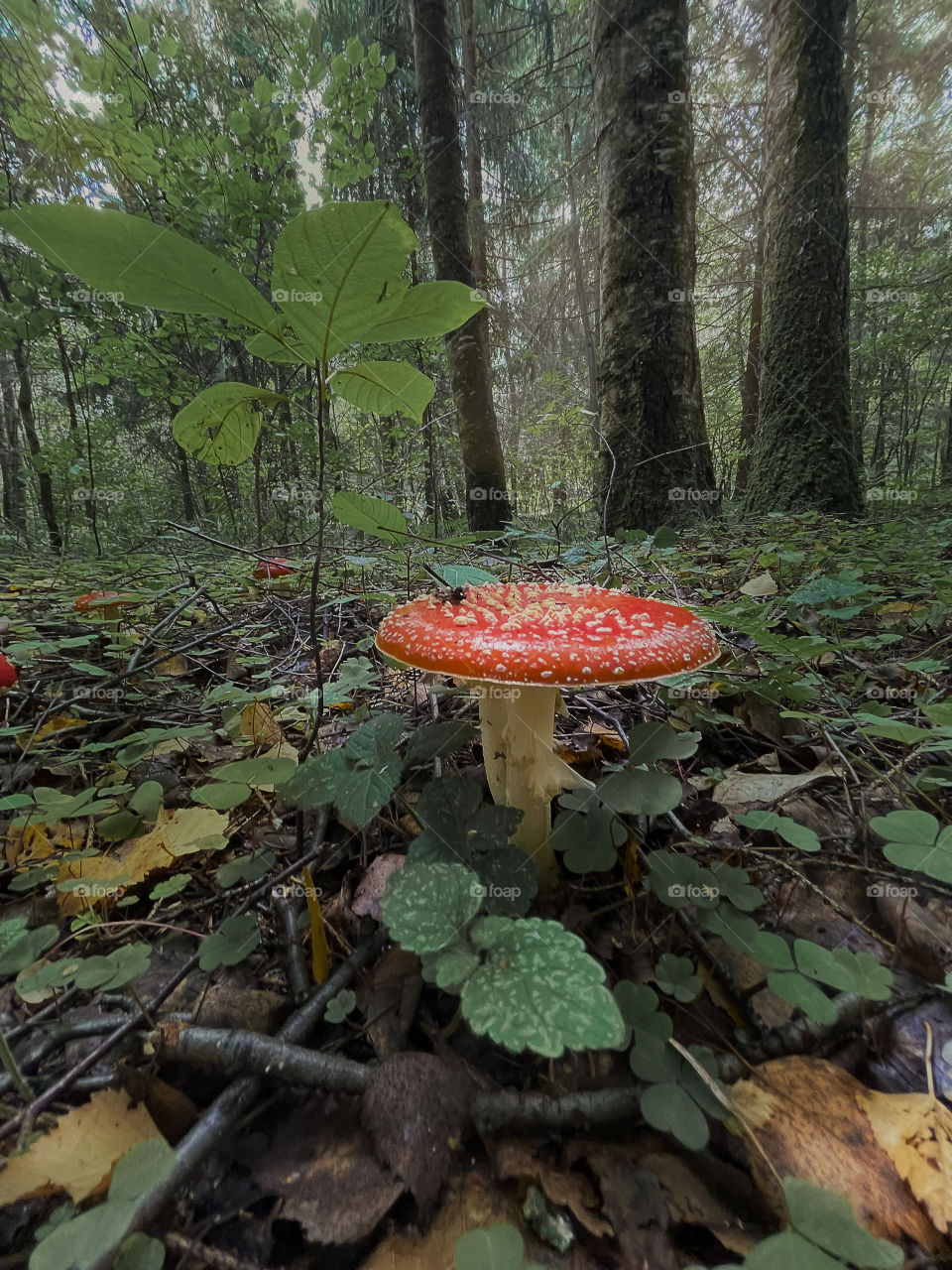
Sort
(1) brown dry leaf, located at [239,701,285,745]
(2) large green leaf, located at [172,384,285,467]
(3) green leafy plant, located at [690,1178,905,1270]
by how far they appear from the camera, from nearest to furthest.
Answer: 1. (3) green leafy plant, located at [690,1178,905,1270]
2. (2) large green leaf, located at [172,384,285,467]
3. (1) brown dry leaf, located at [239,701,285,745]

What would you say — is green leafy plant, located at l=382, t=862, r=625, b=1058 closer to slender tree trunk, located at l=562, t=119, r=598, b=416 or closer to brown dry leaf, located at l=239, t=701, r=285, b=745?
brown dry leaf, located at l=239, t=701, r=285, b=745

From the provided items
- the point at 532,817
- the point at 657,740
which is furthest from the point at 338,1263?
the point at 657,740

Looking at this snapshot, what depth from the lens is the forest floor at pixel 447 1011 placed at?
0.82 meters

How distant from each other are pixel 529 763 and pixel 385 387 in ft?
3.25

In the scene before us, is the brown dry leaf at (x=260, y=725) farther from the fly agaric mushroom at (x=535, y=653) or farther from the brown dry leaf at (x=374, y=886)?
the fly agaric mushroom at (x=535, y=653)

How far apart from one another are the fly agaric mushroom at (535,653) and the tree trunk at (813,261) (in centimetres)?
507

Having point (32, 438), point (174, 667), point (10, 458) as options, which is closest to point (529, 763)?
point (174, 667)

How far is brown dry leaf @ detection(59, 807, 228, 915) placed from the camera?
1415 millimetres

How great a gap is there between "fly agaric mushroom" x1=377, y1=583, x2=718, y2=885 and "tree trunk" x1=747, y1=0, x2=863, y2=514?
200 inches

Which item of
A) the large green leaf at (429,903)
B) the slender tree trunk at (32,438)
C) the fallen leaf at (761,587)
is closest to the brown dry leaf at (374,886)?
the large green leaf at (429,903)

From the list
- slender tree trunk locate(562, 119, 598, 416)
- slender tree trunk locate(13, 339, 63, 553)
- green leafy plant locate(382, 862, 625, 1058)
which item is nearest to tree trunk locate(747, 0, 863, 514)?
slender tree trunk locate(562, 119, 598, 416)

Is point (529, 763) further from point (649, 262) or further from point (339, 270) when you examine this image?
point (649, 262)

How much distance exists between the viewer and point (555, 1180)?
0.85 m

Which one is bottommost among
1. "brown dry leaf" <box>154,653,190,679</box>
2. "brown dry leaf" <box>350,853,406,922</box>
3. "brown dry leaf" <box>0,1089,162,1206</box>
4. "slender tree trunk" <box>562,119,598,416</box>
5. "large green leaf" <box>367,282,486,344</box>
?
"brown dry leaf" <box>0,1089,162,1206</box>
